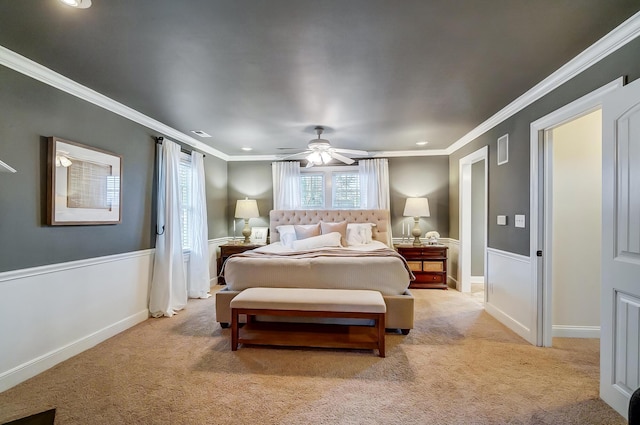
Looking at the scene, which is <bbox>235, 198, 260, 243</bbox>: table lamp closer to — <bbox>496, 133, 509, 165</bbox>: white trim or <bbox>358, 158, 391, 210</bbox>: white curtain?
<bbox>358, 158, 391, 210</bbox>: white curtain

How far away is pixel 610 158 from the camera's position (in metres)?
1.92

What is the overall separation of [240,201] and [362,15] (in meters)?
4.42

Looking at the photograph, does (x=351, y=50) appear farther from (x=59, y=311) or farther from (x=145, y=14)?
(x=59, y=311)

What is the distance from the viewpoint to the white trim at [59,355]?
2238 mm

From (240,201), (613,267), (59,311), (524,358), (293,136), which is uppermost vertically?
(293,136)

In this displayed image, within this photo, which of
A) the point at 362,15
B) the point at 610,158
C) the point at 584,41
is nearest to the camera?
the point at 362,15

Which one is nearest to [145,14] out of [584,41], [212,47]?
[212,47]

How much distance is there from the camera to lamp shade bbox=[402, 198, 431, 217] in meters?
5.27

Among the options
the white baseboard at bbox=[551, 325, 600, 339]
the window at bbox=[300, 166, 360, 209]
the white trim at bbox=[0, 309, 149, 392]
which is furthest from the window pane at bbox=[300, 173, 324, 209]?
the white baseboard at bbox=[551, 325, 600, 339]

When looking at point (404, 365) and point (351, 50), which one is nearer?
point (351, 50)

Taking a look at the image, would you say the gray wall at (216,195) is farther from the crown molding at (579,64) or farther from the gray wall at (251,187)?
the crown molding at (579,64)

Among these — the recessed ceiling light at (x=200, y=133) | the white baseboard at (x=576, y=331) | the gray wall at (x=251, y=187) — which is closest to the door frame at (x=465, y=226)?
the white baseboard at (x=576, y=331)

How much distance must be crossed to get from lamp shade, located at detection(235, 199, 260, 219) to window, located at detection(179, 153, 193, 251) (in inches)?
40.6

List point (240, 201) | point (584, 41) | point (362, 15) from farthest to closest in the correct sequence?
point (240, 201), point (584, 41), point (362, 15)
